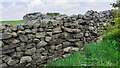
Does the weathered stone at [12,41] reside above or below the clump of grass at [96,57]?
above

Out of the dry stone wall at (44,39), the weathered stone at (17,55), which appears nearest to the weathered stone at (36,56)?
the dry stone wall at (44,39)

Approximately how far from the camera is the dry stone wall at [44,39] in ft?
34.5

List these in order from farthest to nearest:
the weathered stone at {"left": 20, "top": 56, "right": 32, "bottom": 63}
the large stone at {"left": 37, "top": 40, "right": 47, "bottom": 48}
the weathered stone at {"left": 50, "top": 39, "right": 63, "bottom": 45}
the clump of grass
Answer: the weathered stone at {"left": 50, "top": 39, "right": 63, "bottom": 45} → the large stone at {"left": 37, "top": 40, "right": 47, "bottom": 48} → the weathered stone at {"left": 20, "top": 56, "right": 32, "bottom": 63} → the clump of grass

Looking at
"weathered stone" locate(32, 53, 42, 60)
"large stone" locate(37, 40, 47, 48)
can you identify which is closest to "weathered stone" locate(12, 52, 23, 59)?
"weathered stone" locate(32, 53, 42, 60)

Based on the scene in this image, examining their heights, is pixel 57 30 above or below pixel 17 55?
above

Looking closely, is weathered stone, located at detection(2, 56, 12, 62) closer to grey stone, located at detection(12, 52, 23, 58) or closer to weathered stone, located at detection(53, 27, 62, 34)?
grey stone, located at detection(12, 52, 23, 58)

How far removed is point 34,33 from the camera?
1123 cm

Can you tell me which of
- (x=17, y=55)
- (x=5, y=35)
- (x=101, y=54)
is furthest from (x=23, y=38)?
(x=101, y=54)

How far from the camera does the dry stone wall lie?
10511 millimetres

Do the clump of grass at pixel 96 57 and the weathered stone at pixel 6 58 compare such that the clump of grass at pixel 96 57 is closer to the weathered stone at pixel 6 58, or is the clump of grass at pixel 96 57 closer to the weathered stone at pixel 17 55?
the weathered stone at pixel 17 55

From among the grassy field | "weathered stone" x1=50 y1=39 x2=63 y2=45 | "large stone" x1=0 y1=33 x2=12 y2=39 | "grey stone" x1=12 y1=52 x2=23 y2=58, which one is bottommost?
the grassy field

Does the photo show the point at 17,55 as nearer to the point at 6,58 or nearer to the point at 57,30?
the point at 6,58

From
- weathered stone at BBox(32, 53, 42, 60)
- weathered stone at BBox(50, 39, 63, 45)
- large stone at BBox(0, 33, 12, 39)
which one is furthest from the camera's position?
weathered stone at BBox(50, 39, 63, 45)

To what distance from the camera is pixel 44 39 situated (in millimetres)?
11477
